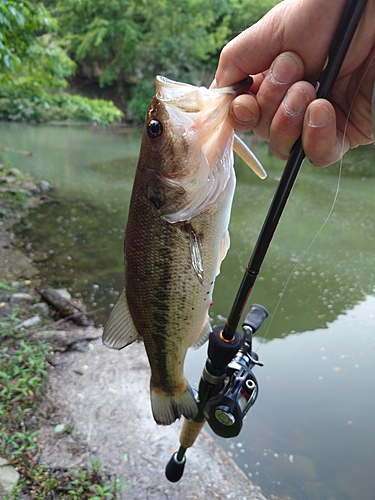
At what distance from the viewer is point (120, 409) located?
2.82 meters

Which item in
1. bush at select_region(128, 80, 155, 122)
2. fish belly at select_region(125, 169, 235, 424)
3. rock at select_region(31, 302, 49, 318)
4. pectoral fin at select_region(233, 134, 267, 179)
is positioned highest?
pectoral fin at select_region(233, 134, 267, 179)

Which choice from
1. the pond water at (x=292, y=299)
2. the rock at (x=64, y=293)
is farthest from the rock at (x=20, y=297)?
Answer: the pond water at (x=292, y=299)

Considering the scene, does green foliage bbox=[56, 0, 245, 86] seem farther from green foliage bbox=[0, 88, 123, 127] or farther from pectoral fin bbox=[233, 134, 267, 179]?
pectoral fin bbox=[233, 134, 267, 179]

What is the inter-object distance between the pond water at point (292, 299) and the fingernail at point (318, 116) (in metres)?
2.36

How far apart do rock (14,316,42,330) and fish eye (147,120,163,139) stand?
275 cm

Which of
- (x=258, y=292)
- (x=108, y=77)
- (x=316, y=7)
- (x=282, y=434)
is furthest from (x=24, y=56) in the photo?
(x=108, y=77)

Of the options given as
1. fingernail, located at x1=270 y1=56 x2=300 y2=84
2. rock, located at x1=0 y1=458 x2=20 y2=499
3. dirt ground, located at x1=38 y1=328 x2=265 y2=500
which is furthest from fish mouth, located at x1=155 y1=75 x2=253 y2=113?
dirt ground, located at x1=38 y1=328 x2=265 y2=500

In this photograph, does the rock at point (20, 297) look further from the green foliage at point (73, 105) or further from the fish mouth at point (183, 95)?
the green foliage at point (73, 105)

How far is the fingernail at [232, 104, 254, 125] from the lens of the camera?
3.90 feet

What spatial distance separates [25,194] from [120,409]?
19.9 ft

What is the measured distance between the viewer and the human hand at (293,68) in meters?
1.17

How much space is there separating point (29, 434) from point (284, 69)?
253cm

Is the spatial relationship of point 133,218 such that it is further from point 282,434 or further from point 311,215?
point 311,215

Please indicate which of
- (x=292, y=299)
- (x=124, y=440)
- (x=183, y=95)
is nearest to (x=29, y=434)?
(x=124, y=440)
